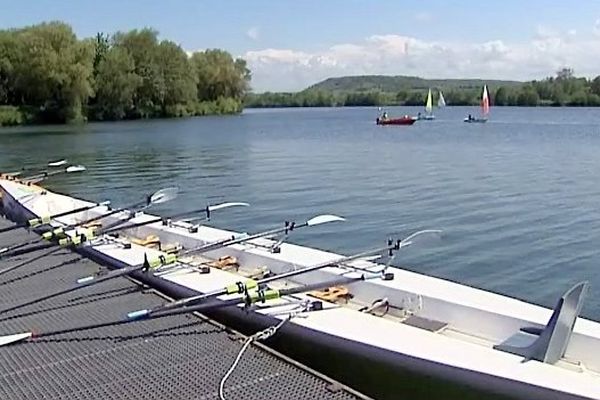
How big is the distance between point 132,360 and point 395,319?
225 cm

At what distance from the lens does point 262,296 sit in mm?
5691

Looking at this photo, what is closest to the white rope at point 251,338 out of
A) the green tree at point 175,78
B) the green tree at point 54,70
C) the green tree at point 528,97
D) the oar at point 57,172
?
the oar at point 57,172

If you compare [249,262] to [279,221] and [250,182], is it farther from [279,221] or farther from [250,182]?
[250,182]

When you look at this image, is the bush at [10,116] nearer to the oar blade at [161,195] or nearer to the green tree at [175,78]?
the green tree at [175,78]

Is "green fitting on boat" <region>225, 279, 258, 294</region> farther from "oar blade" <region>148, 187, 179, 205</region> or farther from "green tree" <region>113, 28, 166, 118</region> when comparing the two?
"green tree" <region>113, 28, 166, 118</region>

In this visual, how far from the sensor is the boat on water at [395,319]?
468 cm

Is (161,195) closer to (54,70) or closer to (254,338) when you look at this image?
(254,338)

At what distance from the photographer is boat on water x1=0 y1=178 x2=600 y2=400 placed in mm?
4680

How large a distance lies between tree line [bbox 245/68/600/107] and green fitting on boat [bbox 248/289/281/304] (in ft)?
276

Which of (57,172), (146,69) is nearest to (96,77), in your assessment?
(146,69)

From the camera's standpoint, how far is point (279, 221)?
15016 millimetres

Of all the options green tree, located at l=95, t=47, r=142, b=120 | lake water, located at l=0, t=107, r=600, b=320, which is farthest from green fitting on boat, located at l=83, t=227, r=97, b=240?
green tree, located at l=95, t=47, r=142, b=120

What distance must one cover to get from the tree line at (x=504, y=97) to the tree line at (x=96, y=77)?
62.1 ft

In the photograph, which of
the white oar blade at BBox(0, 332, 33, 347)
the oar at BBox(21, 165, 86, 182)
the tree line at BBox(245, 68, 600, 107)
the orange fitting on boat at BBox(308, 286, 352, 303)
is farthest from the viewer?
the tree line at BBox(245, 68, 600, 107)
